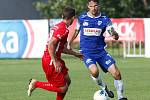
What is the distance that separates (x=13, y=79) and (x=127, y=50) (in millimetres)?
16326

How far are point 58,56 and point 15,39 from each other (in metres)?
19.6

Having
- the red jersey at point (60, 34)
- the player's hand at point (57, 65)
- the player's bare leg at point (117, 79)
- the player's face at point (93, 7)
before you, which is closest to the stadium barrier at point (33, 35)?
the player's face at point (93, 7)

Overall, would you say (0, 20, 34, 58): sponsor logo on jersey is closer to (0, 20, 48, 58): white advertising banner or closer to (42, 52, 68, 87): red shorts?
(0, 20, 48, 58): white advertising banner

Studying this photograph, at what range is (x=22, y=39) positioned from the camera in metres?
31.8

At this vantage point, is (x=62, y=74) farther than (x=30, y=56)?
No

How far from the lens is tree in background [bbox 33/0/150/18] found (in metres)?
51.3

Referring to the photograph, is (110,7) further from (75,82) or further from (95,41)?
(95,41)

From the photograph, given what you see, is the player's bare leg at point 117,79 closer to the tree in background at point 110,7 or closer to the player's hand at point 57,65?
the player's hand at point 57,65

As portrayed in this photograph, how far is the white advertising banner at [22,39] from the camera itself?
3146 centimetres

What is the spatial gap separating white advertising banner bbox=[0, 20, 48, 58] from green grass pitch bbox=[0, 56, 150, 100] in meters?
4.04

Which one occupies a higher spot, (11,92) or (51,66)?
(51,66)

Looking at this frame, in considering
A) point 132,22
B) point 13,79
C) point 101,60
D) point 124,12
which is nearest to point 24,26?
point 132,22

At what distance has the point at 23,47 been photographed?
31.7 metres

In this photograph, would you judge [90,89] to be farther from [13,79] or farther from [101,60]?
[13,79]
